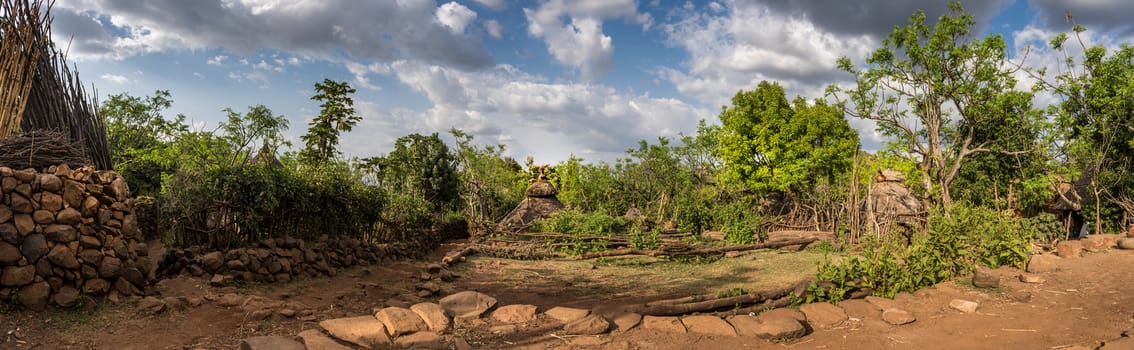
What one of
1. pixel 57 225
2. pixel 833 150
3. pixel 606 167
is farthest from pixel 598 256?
pixel 606 167

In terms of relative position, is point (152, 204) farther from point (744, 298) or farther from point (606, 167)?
point (606, 167)

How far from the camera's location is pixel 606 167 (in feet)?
81.1

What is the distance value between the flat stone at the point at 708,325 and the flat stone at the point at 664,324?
0.07m

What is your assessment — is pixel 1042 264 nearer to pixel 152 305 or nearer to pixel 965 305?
pixel 965 305

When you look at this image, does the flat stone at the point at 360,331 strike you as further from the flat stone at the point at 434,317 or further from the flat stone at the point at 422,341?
the flat stone at the point at 434,317

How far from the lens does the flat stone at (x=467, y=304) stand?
543cm

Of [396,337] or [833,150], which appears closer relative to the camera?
[396,337]

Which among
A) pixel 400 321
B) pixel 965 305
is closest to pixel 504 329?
pixel 400 321

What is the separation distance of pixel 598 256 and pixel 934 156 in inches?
474

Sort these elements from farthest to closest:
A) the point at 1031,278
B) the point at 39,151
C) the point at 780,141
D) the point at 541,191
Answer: the point at 780,141 < the point at 541,191 < the point at 1031,278 < the point at 39,151

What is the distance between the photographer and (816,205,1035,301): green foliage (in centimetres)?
628

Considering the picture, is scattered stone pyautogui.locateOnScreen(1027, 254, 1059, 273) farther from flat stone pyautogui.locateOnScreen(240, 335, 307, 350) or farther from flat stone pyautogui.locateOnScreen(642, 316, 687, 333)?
flat stone pyautogui.locateOnScreen(240, 335, 307, 350)

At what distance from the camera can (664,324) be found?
5.00 meters

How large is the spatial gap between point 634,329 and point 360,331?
235 centimetres
